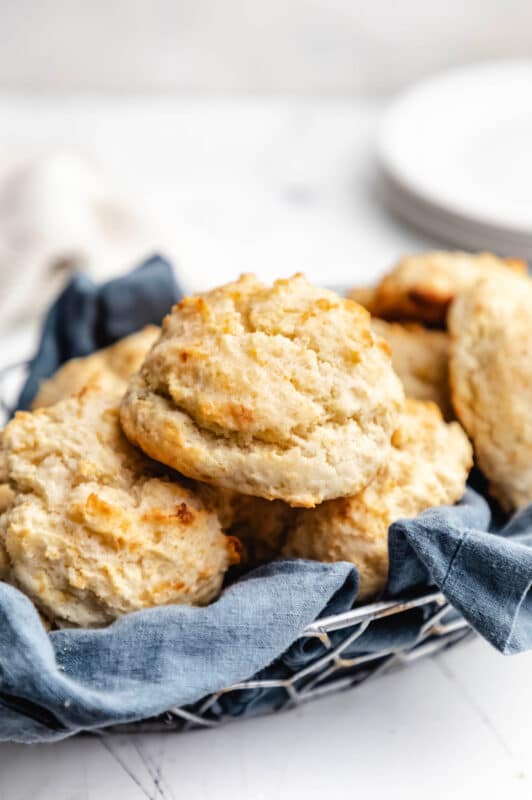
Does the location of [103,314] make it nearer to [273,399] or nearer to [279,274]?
[273,399]

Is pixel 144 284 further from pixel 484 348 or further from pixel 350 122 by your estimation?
pixel 350 122

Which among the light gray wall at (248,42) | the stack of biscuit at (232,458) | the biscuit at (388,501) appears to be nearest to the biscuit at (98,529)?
the stack of biscuit at (232,458)

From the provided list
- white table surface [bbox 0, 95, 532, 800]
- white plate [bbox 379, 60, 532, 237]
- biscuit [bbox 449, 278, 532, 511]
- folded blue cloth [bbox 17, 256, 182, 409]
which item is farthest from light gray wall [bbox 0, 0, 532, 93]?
biscuit [bbox 449, 278, 532, 511]

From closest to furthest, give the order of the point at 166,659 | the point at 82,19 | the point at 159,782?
the point at 166,659 → the point at 159,782 → the point at 82,19

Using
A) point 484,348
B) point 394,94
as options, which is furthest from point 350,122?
point 484,348

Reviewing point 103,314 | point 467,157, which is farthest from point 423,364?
point 467,157

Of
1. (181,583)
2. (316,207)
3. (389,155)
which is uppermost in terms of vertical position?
(181,583)
